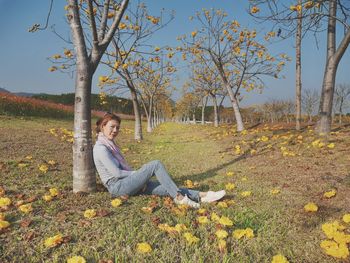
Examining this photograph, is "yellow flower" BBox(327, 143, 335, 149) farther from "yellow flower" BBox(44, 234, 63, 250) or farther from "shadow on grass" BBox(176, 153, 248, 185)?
"yellow flower" BBox(44, 234, 63, 250)

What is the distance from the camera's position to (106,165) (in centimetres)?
438

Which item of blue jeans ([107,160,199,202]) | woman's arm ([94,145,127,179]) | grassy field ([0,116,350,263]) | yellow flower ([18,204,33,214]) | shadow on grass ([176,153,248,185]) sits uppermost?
woman's arm ([94,145,127,179])

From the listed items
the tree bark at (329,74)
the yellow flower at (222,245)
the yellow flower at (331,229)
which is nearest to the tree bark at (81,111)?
the yellow flower at (222,245)

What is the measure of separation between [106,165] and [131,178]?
0.44 m

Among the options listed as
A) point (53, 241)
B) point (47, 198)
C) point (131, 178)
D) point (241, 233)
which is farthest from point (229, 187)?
point (53, 241)

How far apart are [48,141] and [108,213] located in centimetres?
790

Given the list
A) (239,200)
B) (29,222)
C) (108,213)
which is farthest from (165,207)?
(29,222)

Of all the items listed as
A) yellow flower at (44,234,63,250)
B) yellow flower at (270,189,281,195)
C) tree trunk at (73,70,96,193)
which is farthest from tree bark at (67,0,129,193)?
yellow flower at (270,189,281,195)

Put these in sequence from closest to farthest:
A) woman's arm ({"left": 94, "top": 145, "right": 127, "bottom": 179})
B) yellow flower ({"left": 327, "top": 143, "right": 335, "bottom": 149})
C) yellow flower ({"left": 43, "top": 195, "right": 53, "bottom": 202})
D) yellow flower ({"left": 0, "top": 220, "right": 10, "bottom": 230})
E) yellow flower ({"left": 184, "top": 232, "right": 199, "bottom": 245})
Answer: yellow flower ({"left": 184, "top": 232, "right": 199, "bottom": 245}), yellow flower ({"left": 0, "top": 220, "right": 10, "bottom": 230}), yellow flower ({"left": 43, "top": 195, "right": 53, "bottom": 202}), woman's arm ({"left": 94, "top": 145, "right": 127, "bottom": 179}), yellow flower ({"left": 327, "top": 143, "right": 335, "bottom": 149})

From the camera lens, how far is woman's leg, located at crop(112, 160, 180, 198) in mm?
4266

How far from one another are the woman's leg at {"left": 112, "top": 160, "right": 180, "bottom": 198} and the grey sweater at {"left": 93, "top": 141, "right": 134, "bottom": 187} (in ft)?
0.42

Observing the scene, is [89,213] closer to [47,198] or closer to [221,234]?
[47,198]

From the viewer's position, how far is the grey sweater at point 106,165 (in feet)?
14.3

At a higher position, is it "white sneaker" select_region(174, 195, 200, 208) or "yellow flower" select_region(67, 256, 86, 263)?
"yellow flower" select_region(67, 256, 86, 263)
